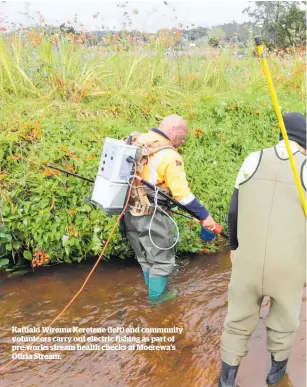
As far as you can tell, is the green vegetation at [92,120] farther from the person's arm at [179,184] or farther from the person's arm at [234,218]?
the person's arm at [234,218]

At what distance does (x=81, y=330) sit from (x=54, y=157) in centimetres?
185

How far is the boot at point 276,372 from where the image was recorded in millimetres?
2883

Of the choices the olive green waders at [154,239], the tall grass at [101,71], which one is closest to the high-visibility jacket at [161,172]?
the olive green waders at [154,239]

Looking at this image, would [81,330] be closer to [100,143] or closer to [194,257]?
[194,257]

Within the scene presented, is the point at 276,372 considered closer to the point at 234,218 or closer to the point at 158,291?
the point at 234,218

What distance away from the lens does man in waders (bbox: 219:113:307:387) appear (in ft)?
7.90

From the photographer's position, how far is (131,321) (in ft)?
12.3

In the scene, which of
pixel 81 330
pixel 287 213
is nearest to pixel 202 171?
pixel 81 330

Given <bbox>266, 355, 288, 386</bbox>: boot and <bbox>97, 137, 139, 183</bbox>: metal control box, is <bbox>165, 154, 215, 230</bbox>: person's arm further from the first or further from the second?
<bbox>266, 355, 288, 386</bbox>: boot

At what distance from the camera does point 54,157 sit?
14.7 feet

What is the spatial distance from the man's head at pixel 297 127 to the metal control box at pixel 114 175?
4.15 feet

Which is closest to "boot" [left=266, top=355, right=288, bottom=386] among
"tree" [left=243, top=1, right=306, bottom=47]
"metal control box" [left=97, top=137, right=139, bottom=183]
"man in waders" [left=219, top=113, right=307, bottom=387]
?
"man in waders" [left=219, top=113, right=307, bottom=387]

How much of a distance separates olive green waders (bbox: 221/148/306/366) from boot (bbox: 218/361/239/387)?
210 millimetres

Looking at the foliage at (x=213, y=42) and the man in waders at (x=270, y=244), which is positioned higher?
the foliage at (x=213, y=42)
